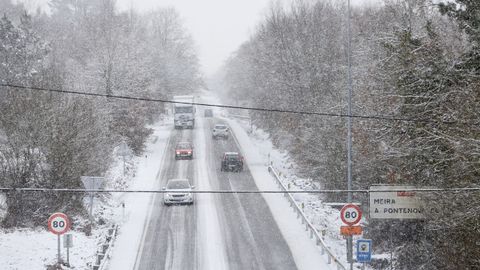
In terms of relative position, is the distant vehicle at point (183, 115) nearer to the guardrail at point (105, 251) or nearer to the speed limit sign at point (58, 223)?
the guardrail at point (105, 251)

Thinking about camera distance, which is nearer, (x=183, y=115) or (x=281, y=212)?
(x=281, y=212)

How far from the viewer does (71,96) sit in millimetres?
27609

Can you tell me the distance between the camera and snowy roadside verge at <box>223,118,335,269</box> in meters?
23.1

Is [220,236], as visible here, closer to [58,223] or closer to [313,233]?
[313,233]

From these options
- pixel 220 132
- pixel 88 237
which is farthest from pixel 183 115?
pixel 88 237

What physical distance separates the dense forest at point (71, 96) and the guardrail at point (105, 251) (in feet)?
8.84

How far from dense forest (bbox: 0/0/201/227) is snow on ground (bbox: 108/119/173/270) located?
6.88 feet

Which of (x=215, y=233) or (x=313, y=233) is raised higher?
(x=313, y=233)

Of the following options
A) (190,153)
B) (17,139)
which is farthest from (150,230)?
(190,153)

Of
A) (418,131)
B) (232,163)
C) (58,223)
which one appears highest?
(418,131)

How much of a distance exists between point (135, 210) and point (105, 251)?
27.5 ft

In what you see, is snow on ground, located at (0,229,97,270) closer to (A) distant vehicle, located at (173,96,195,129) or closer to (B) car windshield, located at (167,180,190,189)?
(B) car windshield, located at (167,180,190,189)

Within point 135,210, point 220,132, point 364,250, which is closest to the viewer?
point 364,250

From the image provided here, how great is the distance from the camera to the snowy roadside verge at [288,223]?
23.1 metres
